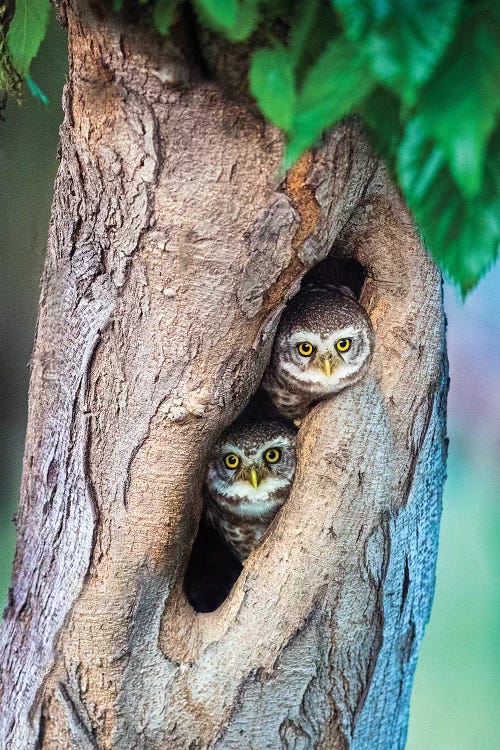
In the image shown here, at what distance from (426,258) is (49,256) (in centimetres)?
78

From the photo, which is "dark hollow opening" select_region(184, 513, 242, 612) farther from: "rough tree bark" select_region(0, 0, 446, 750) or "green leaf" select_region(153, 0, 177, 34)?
"green leaf" select_region(153, 0, 177, 34)

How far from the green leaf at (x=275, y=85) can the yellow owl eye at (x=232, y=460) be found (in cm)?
107

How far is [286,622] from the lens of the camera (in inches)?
57.1

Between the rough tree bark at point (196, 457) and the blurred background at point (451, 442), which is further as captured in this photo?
the blurred background at point (451, 442)

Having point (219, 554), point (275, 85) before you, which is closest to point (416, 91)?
point (275, 85)

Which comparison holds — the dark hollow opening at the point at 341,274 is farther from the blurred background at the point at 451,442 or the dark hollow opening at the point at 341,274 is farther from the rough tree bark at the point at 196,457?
the blurred background at the point at 451,442

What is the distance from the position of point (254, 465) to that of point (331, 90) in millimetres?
1128

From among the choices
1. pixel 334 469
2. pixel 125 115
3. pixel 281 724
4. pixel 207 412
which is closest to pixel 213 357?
pixel 207 412

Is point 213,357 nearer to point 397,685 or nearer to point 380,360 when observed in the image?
point 380,360

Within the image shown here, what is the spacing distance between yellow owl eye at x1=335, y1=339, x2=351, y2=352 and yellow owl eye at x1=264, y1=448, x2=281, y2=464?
33cm

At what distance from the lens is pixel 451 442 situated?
250 cm

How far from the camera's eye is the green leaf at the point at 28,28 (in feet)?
3.43

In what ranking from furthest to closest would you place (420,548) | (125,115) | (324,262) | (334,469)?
(324,262) → (420,548) → (334,469) → (125,115)

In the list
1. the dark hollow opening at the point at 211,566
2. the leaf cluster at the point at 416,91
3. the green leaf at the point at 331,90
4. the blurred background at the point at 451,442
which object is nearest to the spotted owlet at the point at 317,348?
the dark hollow opening at the point at 211,566
